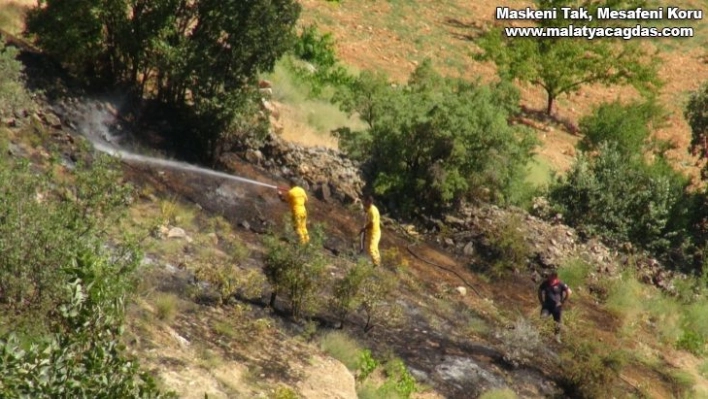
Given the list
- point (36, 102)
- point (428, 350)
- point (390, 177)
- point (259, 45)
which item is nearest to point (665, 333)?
point (390, 177)

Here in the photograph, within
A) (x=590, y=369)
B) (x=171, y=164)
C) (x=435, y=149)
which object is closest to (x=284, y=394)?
(x=590, y=369)

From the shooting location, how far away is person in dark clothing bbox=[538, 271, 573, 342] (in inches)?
709

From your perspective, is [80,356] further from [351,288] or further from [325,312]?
[325,312]

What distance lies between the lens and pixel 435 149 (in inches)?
867

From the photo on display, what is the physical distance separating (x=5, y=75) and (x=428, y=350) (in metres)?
7.93

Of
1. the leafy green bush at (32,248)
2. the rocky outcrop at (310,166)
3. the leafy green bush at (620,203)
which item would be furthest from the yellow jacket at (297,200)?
the leafy green bush at (620,203)

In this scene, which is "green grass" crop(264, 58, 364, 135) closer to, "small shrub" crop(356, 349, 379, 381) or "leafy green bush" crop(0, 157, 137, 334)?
"small shrub" crop(356, 349, 379, 381)

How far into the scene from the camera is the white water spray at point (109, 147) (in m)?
18.6

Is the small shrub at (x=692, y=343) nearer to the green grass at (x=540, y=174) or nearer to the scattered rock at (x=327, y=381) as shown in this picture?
the green grass at (x=540, y=174)

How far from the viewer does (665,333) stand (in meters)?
21.6

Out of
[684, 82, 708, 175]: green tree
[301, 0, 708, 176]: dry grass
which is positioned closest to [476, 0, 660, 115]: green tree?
[301, 0, 708, 176]: dry grass

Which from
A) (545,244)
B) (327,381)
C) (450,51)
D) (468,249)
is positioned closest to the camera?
(327,381)

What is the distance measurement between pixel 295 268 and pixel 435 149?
8.55m

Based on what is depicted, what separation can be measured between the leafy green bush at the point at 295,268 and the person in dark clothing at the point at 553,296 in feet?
17.2
